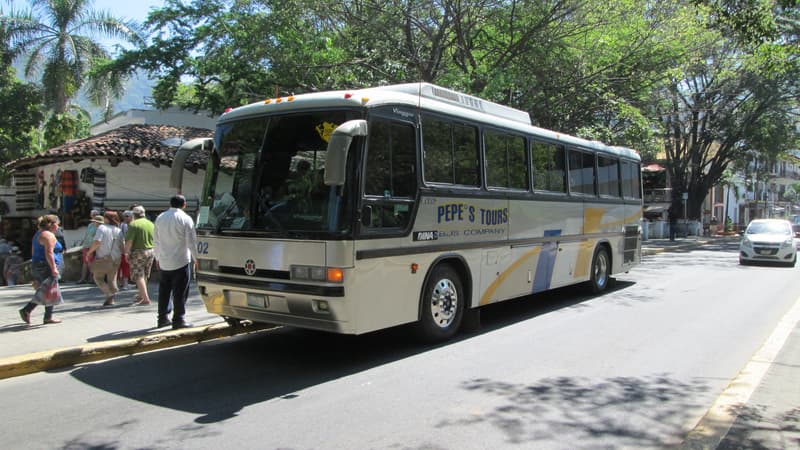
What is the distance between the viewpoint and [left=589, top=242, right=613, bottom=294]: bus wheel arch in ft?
39.3

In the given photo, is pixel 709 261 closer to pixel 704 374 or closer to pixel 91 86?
pixel 704 374

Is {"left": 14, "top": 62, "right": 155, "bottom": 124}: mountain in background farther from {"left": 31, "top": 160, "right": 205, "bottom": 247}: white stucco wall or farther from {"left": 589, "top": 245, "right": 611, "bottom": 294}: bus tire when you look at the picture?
{"left": 589, "top": 245, "right": 611, "bottom": 294}: bus tire

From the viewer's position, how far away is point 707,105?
3189 centimetres

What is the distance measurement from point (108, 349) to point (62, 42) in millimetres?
25377

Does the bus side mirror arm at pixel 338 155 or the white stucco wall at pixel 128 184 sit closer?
the bus side mirror arm at pixel 338 155

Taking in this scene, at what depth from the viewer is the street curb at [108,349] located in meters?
6.18

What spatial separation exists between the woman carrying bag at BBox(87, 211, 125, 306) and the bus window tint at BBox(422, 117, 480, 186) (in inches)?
217

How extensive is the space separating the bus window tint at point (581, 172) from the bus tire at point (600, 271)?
1427 mm

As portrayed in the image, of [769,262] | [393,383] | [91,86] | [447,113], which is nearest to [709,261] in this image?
[769,262]

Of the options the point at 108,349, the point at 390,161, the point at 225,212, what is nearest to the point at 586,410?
the point at 390,161

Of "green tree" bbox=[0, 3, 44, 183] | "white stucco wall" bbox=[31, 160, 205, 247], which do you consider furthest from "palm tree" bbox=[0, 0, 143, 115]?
"white stucco wall" bbox=[31, 160, 205, 247]

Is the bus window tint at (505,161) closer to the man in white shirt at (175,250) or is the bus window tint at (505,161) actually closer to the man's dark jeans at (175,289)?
the man in white shirt at (175,250)

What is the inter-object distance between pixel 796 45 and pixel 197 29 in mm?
16697

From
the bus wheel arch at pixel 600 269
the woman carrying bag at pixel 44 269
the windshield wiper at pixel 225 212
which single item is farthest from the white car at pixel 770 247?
the woman carrying bag at pixel 44 269
